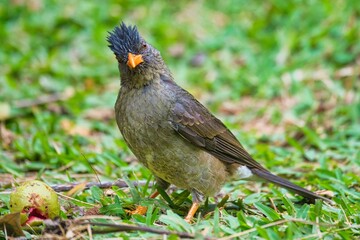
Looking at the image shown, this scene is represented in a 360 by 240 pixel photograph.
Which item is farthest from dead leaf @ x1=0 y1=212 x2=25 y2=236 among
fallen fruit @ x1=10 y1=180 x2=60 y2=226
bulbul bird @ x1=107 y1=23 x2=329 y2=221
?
bulbul bird @ x1=107 y1=23 x2=329 y2=221

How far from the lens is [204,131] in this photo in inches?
204

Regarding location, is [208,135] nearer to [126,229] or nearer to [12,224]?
[126,229]

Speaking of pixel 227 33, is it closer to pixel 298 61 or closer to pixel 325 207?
pixel 298 61

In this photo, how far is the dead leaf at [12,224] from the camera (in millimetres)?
3992

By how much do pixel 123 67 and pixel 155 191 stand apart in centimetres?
100

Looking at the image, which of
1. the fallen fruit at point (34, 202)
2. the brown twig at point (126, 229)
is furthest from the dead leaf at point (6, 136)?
the brown twig at point (126, 229)

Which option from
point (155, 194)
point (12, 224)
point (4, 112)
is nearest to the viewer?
point (12, 224)

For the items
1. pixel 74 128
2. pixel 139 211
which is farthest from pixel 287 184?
pixel 74 128

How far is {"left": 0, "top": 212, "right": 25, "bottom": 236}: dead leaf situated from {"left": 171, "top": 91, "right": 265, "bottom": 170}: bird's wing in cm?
141

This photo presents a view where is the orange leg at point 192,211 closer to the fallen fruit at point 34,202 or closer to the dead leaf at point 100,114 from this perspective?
the fallen fruit at point 34,202

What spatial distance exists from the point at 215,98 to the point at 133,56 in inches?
157

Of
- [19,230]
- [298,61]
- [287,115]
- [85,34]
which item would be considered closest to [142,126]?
[19,230]

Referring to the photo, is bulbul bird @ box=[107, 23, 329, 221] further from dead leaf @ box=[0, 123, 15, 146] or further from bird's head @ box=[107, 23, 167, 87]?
dead leaf @ box=[0, 123, 15, 146]

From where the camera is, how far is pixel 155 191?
5168 millimetres
